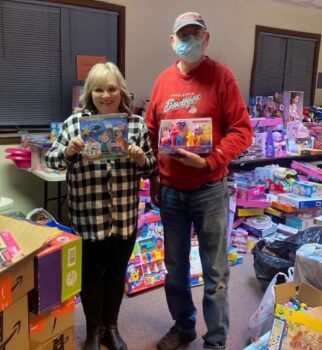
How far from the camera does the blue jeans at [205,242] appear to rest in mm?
1666

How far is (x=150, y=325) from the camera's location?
2.15m

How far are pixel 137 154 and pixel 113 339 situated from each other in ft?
2.92

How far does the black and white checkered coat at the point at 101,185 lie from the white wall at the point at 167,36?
1.32 meters

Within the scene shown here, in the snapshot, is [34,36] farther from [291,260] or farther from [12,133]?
[291,260]

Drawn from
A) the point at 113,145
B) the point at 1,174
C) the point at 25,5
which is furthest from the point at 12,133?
the point at 113,145

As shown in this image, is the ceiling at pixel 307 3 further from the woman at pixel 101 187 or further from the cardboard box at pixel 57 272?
the cardboard box at pixel 57 272

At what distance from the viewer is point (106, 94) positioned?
62.9 inches

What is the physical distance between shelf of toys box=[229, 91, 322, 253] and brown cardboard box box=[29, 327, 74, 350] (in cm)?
162

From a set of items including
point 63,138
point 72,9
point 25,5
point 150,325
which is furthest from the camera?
point 72,9

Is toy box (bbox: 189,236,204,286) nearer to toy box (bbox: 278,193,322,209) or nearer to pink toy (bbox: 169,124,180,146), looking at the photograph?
toy box (bbox: 278,193,322,209)

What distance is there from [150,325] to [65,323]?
1.91 ft

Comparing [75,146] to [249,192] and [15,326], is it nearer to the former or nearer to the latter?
[15,326]

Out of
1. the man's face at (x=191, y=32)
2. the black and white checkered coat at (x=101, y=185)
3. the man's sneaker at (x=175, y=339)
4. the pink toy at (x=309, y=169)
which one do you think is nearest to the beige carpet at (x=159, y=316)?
the man's sneaker at (x=175, y=339)

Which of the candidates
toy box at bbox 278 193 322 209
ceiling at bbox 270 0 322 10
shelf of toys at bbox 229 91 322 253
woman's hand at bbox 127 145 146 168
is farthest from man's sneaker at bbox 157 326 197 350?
ceiling at bbox 270 0 322 10
